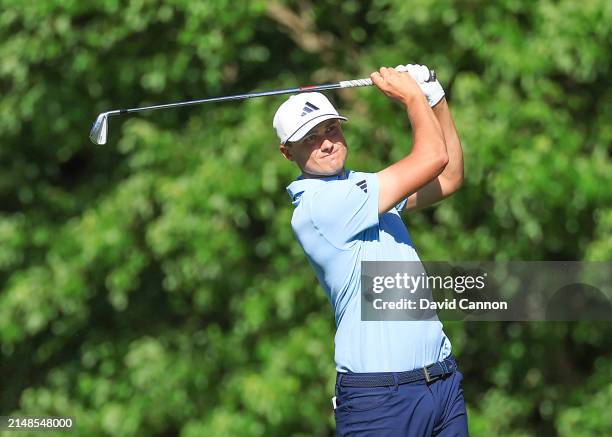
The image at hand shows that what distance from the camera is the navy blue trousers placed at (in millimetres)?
3508

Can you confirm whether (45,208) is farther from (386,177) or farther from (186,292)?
(386,177)

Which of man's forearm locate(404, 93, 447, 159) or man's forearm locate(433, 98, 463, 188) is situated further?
man's forearm locate(433, 98, 463, 188)

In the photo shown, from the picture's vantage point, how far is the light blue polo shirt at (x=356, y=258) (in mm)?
3504

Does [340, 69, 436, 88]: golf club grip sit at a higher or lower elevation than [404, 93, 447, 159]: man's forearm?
higher

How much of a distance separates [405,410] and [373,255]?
1.47 feet

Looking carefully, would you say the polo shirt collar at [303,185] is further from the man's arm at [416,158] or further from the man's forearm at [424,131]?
the man's forearm at [424,131]

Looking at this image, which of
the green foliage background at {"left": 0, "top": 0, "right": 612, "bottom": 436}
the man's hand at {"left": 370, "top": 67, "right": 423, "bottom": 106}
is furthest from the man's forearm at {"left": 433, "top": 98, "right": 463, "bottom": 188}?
the green foliage background at {"left": 0, "top": 0, "right": 612, "bottom": 436}

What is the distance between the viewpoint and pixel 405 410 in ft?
11.5

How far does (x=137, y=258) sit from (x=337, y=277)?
12.7ft

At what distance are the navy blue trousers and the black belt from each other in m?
0.01

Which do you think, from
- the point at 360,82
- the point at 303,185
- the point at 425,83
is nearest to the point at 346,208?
the point at 303,185

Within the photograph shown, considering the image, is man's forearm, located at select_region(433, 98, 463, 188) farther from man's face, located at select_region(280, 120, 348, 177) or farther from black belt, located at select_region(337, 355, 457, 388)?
black belt, located at select_region(337, 355, 457, 388)

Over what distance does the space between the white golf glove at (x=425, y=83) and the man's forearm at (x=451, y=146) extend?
0.16 feet

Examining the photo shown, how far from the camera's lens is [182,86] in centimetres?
749
